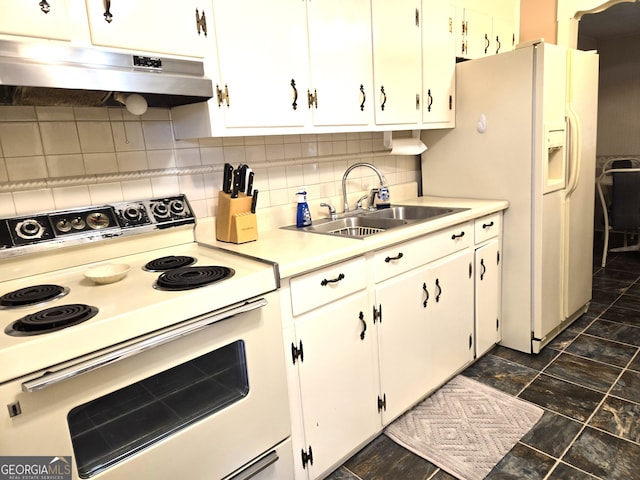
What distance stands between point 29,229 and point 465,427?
190 cm

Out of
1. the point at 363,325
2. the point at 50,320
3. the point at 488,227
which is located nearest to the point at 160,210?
the point at 50,320

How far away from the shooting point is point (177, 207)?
175 cm

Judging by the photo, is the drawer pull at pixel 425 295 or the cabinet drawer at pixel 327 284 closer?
the cabinet drawer at pixel 327 284

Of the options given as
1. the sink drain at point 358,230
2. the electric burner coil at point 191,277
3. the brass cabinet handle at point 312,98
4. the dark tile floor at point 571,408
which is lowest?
the dark tile floor at point 571,408

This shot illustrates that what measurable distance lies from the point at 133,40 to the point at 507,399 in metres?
2.20

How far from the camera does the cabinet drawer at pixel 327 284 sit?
4.92 ft

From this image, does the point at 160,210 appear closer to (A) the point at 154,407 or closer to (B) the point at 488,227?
(A) the point at 154,407

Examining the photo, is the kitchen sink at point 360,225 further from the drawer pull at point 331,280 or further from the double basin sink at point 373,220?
the drawer pull at point 331,280

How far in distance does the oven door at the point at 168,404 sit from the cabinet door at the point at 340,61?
1.01m

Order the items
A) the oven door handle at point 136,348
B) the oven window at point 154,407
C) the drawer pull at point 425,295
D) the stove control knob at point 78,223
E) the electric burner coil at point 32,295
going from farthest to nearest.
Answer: the drawer pull at point 425,295
the stove control knob at point 78,223
the electric burner coil at point 32,295
the oven window at point 154,407
the oven door handle at point 136,348

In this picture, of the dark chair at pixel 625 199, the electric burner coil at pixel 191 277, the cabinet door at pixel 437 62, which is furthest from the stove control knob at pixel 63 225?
the dark chair at pixel 625 199

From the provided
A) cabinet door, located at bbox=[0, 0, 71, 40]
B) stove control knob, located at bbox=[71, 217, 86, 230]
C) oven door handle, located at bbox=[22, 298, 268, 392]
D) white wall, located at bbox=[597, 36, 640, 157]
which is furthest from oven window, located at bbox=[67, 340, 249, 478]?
white wall, located at bbox=[597, 36, 640, 157]

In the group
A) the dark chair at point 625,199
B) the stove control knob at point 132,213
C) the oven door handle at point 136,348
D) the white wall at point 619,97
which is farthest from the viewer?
the white wall at point 619,97

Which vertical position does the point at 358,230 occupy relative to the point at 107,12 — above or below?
below
